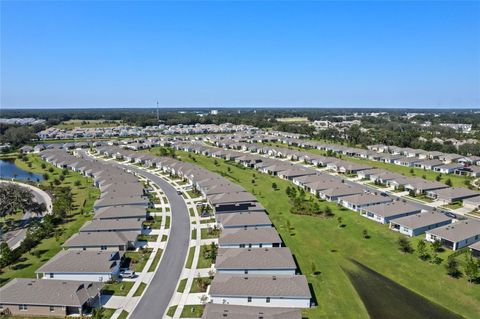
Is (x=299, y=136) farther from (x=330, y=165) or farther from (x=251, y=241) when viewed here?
(x=251, y=241)

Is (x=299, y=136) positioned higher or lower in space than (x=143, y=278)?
higher

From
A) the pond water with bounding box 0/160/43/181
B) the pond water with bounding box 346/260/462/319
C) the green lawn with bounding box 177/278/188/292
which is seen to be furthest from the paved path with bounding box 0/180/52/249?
the pond water with bounding box 346/260/462/319

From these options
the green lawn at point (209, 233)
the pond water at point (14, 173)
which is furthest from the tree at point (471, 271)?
the pond water at point (14, 173)

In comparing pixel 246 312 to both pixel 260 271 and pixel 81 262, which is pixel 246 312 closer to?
pixel 260 271

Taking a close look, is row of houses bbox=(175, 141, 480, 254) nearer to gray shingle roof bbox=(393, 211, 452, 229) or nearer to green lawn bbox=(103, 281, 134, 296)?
gray shingle roof bbox=(393, 211, 452, 229)

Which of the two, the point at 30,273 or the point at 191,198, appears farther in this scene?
the point at 191,198

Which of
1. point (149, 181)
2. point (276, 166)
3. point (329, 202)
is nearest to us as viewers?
point (329, 202)

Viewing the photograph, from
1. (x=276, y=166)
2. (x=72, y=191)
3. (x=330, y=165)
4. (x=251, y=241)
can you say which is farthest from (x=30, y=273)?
(x=330, y=165)
